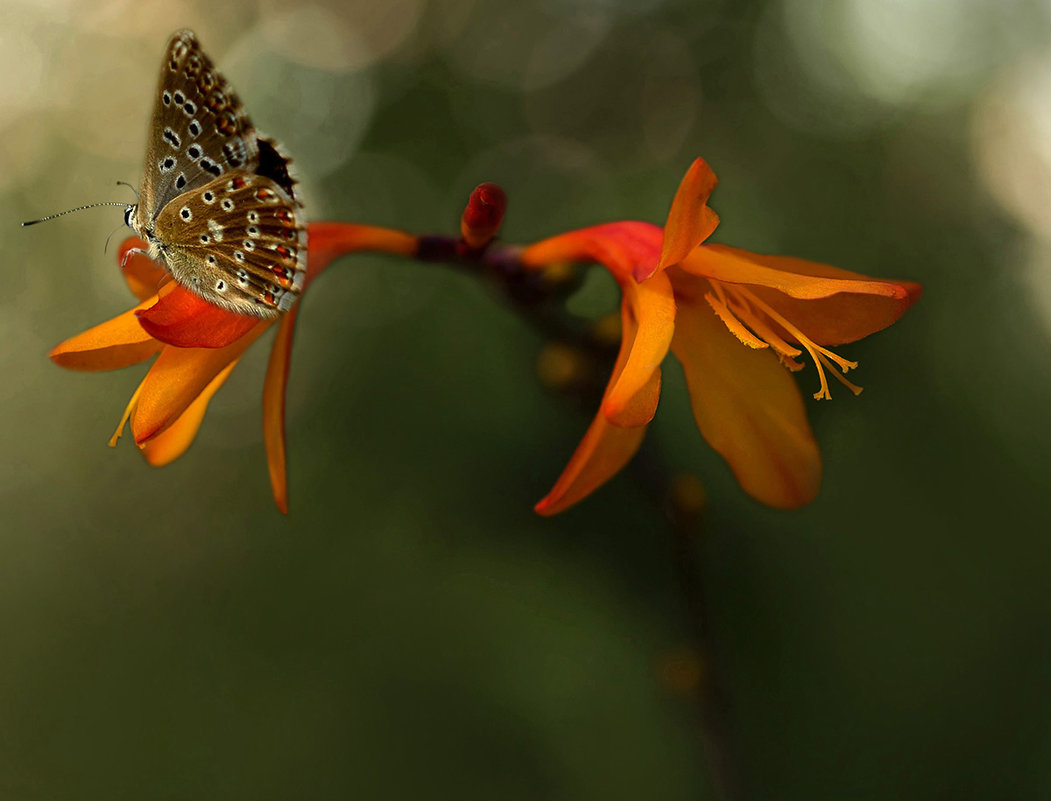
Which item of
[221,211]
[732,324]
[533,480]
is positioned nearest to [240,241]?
[221,211]

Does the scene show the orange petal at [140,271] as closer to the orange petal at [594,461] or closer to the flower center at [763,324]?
the orange petal at [594,461]

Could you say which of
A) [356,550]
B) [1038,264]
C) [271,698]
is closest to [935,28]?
[1038,264]

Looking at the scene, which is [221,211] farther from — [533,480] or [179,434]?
[533,480]

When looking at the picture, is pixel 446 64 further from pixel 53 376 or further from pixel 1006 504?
pixel 1006 504

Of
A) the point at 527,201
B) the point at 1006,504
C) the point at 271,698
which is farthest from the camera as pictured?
the point at 527,201

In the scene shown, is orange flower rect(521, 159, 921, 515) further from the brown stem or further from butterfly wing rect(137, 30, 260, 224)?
butterfly wing rect(137, 30, 260, 224)

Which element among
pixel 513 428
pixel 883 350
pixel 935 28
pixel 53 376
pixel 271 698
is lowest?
pixel 271 698

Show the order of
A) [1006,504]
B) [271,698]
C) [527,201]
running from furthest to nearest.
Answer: [527,201] → [271,698] → [1006,504]

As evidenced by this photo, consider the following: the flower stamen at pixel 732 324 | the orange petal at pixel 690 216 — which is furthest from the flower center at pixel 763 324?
the orange petal at pixel 690 216
